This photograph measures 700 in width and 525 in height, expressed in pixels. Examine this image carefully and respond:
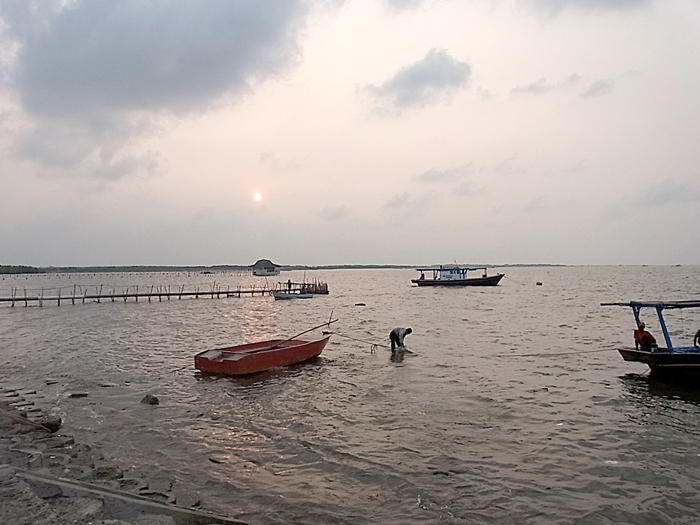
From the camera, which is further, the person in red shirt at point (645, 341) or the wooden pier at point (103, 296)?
the wooden pier at point (103, 296)

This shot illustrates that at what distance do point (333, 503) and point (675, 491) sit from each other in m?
5.40

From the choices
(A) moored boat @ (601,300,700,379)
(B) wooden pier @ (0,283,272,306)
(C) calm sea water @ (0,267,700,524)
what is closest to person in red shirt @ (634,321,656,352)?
(A) moored boat @ (601,300,700,379)

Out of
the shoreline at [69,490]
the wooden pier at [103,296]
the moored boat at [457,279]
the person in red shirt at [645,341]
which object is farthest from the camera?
the moored boat at [457,279]

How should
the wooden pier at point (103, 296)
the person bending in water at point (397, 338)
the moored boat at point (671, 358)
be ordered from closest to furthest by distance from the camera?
the moored boat at point (671, 358), the person bending in water at point (397, 338), the wooden pier at point (103, 296)

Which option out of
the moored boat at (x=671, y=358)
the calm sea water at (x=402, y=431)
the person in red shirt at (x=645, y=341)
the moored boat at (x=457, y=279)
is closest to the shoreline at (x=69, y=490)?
the calm sea water at (x=402, y=431)

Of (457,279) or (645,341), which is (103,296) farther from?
(645,341)

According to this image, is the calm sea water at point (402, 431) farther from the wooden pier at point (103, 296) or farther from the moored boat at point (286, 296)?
the moored boat at point (286, 296)

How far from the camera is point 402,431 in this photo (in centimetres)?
1062

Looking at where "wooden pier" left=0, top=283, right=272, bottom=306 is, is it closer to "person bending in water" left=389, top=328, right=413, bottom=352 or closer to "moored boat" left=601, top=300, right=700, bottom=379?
"person bending in water" left=389, top=328, right=413, bottom=352

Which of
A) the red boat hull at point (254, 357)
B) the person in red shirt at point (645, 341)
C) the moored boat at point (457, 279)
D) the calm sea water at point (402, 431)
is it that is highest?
the moored boat at point (457, 279)

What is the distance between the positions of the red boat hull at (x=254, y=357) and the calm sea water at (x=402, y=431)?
44cm

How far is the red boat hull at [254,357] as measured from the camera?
16125 millimetres

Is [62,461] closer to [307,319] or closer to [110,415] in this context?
[110,415]

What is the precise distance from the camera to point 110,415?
11836mm
